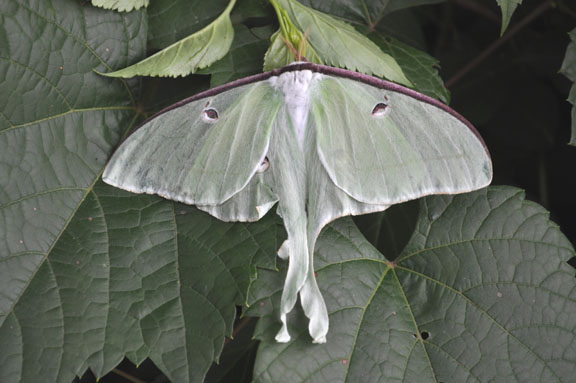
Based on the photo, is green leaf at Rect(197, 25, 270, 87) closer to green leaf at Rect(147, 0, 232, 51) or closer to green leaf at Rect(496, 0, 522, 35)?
green leaf at Rect(147, 0, 232, 51)

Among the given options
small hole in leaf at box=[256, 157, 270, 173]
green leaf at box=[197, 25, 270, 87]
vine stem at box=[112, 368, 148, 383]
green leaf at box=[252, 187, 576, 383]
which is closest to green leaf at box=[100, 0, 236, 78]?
green leaf at box=[197, 25, 270, 87]

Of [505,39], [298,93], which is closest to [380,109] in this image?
[298,93]

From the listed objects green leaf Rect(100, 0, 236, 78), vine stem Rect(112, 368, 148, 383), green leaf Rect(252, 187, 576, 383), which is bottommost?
vine stem Rect(112, 368, 148, 383)

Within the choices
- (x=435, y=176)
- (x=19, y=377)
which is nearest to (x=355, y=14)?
(x=435, y=176)

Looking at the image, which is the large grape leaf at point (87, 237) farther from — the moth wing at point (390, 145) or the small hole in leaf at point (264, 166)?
the moth wing at point (390, 145)

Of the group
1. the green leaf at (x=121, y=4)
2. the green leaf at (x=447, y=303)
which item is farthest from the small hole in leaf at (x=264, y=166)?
the green leaf at (x=121, y=4)
